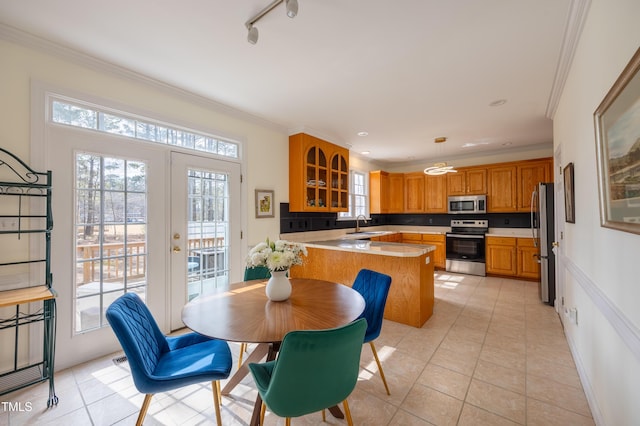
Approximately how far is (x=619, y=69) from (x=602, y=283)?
1.12m

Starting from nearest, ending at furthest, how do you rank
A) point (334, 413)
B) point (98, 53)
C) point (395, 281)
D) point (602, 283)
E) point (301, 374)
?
point (301, 374) < point (602, 283) < point (334, 413) < point (98, 53) < point (395, 281)

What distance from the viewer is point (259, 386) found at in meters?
1.31

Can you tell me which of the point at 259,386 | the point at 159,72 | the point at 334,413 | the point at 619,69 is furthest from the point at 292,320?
the point at 159,72

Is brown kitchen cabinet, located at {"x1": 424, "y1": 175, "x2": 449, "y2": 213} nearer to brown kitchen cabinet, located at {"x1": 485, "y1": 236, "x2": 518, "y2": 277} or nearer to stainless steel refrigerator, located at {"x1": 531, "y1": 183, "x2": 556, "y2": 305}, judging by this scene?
brown kitchen cabinet, located at {"x1": 485, "y1": 236, "x2": 518, "y2": 277}

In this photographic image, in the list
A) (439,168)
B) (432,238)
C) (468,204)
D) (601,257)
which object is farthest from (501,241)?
(601,257)

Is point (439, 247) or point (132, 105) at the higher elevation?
point (132, 105)

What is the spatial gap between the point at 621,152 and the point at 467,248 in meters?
4.94

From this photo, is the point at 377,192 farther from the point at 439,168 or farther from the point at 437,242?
the point at 439,168

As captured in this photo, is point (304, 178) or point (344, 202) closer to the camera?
point (304, 178)

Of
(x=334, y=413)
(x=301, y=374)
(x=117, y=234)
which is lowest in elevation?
(x=334, y=413)

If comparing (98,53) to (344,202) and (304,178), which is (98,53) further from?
(344,202)

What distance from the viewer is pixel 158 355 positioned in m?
1.71

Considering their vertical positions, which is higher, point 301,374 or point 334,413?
point 301,374

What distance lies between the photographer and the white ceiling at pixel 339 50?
1802mm
